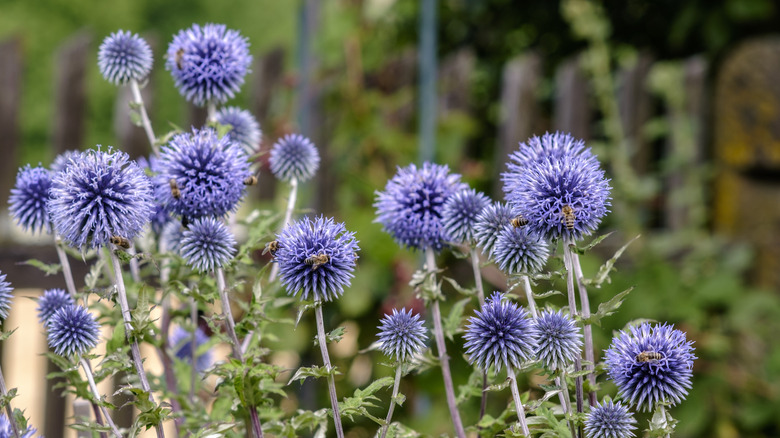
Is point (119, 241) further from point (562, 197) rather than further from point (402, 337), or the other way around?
point (562, 197)

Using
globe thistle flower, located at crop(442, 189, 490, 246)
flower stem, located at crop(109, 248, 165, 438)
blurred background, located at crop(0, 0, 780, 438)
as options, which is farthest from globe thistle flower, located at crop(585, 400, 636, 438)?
blurred background, located at crop(0, 0, 780, 438)

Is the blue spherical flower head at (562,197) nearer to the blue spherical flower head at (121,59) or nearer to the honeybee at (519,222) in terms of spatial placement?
the honeybee at (519,222)

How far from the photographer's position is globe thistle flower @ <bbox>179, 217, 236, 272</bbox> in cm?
98

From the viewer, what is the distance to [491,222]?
1.02 metres

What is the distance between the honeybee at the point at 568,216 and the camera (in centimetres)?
84

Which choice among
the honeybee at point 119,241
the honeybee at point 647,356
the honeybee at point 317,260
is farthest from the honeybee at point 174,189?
the honeybee at point 647,356

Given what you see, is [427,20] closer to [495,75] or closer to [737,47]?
[495,75]

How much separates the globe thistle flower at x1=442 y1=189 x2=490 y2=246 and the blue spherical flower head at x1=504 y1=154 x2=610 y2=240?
0.18 m

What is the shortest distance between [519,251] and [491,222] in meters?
0.06

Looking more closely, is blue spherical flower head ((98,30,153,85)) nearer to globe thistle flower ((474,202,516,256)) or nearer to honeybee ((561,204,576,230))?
globe thistle flower ((474,202,516,256))

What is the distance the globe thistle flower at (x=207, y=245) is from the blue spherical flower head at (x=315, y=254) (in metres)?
0.10

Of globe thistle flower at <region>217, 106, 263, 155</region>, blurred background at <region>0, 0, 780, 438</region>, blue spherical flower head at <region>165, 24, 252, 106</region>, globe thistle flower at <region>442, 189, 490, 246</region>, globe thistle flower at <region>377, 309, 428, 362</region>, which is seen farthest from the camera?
blurred background at <region>0, 0, 780, 438</region>

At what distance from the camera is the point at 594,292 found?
120 inches

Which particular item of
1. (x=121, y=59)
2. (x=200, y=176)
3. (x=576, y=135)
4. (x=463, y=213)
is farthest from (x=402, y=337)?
(x=576, y=135)
